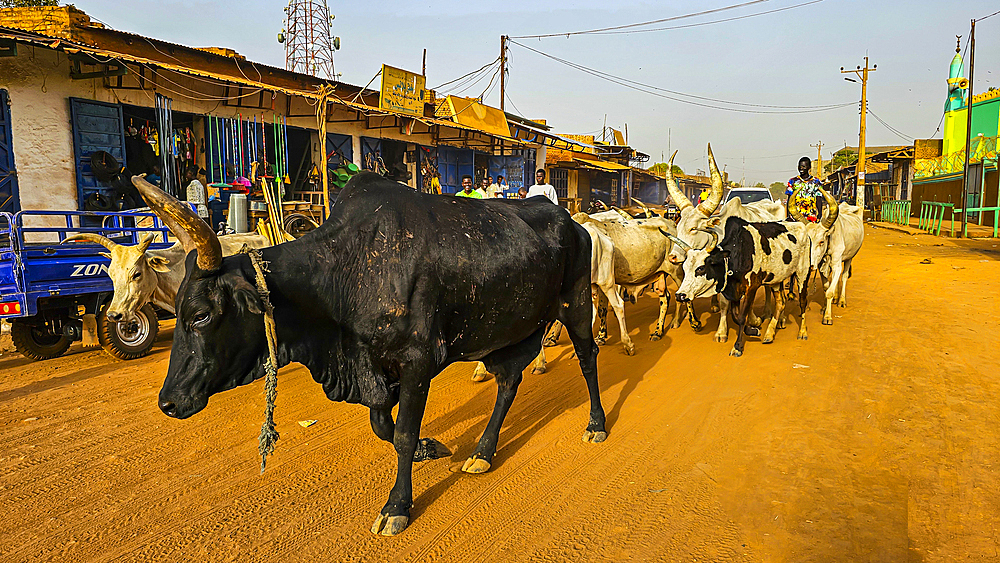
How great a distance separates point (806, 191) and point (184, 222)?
33.7 ft

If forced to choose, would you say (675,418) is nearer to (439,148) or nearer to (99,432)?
(99,432)

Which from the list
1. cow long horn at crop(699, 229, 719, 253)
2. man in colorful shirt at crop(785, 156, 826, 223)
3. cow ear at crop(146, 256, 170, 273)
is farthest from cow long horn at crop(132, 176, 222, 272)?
man in colorful shirt at crop(785, 156, 826, 223)

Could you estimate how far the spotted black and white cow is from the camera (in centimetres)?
723

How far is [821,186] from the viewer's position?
33.5 ft

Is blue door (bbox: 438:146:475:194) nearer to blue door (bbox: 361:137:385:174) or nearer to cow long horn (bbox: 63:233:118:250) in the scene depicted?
blue door (bbox: 361:137:385:174)

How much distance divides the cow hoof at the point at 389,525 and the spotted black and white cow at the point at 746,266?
4.83 m

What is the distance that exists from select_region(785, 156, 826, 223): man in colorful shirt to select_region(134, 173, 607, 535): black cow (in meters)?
7.94

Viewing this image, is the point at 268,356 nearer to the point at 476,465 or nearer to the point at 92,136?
the point at 476,465

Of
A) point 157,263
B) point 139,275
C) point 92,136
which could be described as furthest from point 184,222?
point 92,136

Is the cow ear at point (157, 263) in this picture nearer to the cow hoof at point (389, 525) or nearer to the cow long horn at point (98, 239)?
the cow long horn at point (98, 239)

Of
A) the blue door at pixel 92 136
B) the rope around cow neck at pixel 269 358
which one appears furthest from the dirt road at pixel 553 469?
the blue door at pixel 92 136

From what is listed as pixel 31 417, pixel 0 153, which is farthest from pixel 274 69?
pixel 31 417

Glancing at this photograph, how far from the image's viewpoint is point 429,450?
4285 mm

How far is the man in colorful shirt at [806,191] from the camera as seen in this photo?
10281 millimetres
